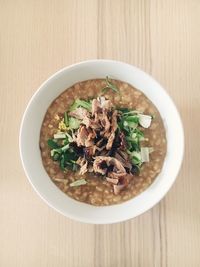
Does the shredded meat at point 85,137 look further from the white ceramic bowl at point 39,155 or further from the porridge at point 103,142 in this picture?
the white ceramic bowl at point 39,155

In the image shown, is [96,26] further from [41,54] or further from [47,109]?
[47,109]

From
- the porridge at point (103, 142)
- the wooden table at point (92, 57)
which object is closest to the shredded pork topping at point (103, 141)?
the porridge at point (103, 142)

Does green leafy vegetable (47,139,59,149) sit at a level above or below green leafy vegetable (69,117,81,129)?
below

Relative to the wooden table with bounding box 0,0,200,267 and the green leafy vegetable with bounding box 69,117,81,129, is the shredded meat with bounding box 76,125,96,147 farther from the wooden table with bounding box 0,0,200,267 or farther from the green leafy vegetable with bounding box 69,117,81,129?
the wooden table with bounding box 0,0,200,267

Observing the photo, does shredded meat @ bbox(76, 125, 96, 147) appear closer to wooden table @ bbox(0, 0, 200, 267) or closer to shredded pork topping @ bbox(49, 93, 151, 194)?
shredded pork topping @ bbox(49, 93, 151, 194)

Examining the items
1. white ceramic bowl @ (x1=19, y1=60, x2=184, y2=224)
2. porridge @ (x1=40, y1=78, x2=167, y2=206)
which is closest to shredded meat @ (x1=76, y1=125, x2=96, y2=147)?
porridge @ (x1=40, y1=78, x2=167, y2=206)

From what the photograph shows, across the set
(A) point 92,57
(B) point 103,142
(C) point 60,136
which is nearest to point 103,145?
(B) point 103,142
